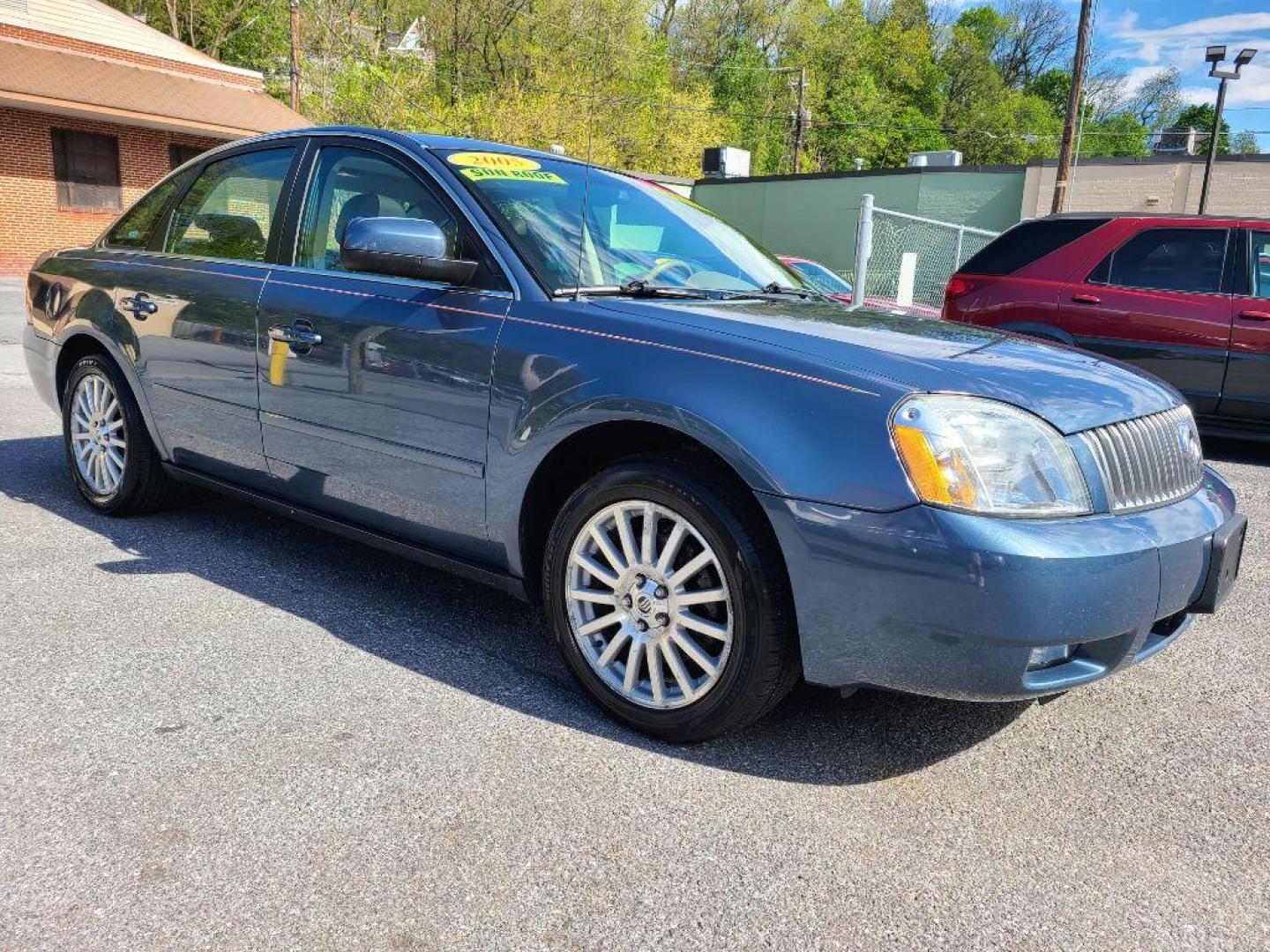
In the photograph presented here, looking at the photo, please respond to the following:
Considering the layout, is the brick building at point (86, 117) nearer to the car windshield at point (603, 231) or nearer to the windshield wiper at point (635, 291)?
the car windshield at point (603, 231)

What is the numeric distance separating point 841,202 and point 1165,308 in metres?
25.0

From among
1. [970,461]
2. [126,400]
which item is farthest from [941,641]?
[126,400]

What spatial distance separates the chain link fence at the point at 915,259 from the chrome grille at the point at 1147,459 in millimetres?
11158

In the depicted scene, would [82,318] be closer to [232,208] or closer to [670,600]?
[232,208]

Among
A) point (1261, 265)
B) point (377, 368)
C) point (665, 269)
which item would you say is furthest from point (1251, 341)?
point (377, 368)

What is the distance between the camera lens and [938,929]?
2062 millimetres

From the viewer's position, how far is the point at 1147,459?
2.70m

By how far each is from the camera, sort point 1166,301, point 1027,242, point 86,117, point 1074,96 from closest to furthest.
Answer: point 1166,301
point 1027,242
point 1074,96
point 86,117

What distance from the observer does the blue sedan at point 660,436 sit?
238 centimetres

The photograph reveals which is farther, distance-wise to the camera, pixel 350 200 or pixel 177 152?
pixel 177 152

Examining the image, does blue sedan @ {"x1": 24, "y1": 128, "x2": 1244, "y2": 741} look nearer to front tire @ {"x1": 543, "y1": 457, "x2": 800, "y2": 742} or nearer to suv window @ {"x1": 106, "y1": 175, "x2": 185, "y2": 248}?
front tire @ {"x1": 543, "y1": 457, "x2": 800, "y2": 742}

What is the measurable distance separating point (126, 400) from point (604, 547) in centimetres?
272

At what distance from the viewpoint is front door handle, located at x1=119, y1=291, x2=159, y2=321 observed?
4.26 metres

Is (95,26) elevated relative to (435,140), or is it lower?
elevated
